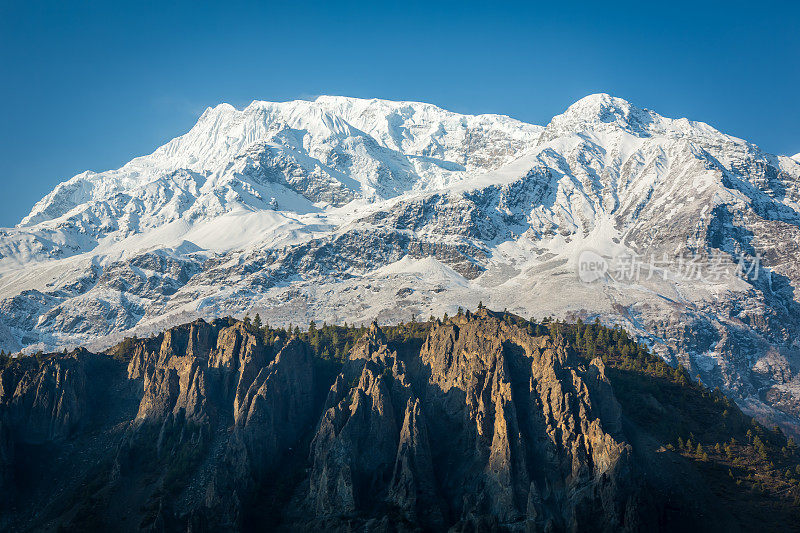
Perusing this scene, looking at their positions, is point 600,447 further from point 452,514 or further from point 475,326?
point 475,326

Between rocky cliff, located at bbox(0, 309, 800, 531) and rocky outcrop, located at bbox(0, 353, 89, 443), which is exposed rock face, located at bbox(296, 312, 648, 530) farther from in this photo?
rocky outcrop, located at bbox(0, 353, 89, 443)

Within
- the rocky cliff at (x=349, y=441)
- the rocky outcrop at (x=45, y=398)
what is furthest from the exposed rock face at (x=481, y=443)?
the rocky outcrop at (x=45, y=398)

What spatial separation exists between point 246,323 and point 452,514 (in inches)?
3488

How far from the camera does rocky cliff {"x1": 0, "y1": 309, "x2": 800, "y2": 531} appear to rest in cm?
10919

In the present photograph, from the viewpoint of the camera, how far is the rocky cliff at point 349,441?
10919cm

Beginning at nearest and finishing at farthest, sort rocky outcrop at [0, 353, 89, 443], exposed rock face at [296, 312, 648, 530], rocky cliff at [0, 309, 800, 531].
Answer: exposed rock face at [296, 312, 648, 530], rocky cliff at [0, 309, 800, 531], rocky outcrop at [0, 353, 89, 443]

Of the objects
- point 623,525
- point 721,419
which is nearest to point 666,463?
point 623,525

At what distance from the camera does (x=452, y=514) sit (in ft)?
372

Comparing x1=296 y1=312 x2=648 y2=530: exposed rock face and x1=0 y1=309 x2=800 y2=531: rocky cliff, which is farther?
x1=0 y1=309 x2=800 y2=531: rocky cliff

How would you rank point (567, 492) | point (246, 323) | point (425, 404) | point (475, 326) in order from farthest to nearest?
point (246, 323), point (475, 326), point (425, 404), point (567, 492)

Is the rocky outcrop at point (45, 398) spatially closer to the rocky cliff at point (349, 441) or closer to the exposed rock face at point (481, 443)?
the rocky cliff at point (349, 441)

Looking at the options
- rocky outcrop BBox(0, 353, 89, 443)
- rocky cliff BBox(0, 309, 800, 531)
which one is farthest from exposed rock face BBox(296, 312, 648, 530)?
rocky outcrop BBox(0, 353, 89, 443)

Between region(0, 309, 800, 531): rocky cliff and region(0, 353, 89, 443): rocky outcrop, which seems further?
region(0, 353, 89, 443): rocky outcrop

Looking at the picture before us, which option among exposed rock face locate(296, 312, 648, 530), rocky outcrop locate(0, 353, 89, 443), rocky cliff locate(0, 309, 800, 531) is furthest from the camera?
rocky outcrop locate(0, 353, 89, 443)
